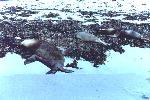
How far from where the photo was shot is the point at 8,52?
6996 mm

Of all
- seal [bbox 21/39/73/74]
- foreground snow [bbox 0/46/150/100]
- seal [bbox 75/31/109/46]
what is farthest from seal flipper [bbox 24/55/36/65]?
seal [bbox 75/31/109/46]

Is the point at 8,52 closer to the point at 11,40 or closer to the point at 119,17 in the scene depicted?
the point at 11,40

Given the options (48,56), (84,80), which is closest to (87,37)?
(48,56)

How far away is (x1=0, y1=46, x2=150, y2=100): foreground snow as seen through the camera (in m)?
5.08

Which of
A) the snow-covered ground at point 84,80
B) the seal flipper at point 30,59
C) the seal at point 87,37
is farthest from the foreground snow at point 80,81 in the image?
the seal at point 87,37

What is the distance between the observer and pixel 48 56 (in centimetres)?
631

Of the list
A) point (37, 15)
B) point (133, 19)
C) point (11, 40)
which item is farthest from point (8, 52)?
point (133, 19)

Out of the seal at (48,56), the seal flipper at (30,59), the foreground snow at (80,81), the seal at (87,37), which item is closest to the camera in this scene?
the foreground snow at (80,81)

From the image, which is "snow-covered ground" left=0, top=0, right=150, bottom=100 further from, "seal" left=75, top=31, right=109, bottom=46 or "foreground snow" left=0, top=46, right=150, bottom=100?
"seal" left=75, top=31, right=109, bottom=46

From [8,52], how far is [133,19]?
513 centimetres

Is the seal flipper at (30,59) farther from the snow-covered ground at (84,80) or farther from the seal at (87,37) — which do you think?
the seal at (87,37)

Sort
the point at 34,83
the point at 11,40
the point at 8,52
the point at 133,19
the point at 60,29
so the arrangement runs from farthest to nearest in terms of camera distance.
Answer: the point at 133,19 → the point at 60,29 → the point at 11,40 → the point at 8,52 → the point at 34,83

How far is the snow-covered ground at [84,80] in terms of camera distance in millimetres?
5082

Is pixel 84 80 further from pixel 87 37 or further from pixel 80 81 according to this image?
pixel 87 37
